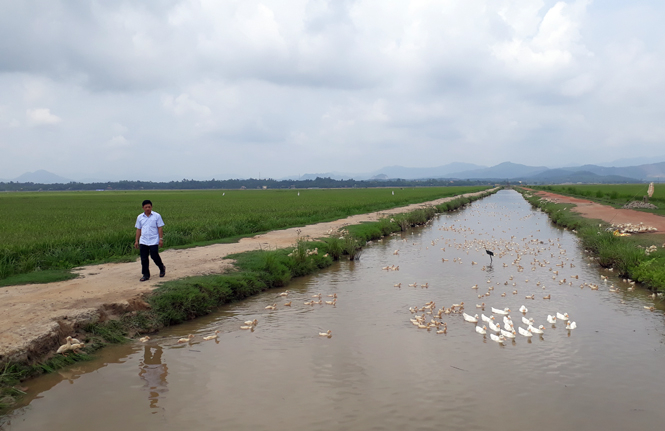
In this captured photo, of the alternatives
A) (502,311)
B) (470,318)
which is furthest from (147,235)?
(502,311)

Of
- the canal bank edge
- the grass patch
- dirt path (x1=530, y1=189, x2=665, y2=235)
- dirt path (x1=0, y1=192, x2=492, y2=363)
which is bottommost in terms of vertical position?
dirt path (x1=530, y1=189, x2=665, y2=235)

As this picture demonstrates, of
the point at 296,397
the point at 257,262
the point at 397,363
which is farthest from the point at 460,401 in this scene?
the point at 257,262

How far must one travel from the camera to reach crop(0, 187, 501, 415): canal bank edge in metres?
7.13

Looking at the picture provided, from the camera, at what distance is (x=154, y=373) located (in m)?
7.45

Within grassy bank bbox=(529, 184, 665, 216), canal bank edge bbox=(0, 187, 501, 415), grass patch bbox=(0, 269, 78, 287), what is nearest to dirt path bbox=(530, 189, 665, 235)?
grassy bank bbox=(529, 184, 665, 216)

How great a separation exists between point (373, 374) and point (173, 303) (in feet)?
17.2

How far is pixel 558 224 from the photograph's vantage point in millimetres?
31531

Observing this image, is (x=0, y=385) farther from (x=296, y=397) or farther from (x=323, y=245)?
(x=323, y=245)

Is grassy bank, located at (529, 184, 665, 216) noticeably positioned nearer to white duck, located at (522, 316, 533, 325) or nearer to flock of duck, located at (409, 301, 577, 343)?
flock of duck, located at (409, 301, 577, 343)

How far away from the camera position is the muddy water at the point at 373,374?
595cm

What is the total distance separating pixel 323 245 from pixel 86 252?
8.56m

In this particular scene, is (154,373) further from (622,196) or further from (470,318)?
(622,196)

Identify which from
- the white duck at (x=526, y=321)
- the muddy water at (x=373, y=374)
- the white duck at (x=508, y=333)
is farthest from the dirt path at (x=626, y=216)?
the white duck at (x=508, y=333)

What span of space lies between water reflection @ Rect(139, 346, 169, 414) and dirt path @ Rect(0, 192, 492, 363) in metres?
1.48
